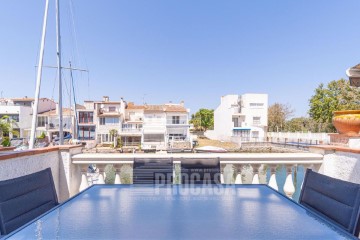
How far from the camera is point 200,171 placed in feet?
7.45

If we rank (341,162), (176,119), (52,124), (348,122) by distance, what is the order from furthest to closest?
(176,119), (52,124), (348,122), (341,162)

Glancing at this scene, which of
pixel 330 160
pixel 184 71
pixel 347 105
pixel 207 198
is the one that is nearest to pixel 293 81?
pixel 347 105

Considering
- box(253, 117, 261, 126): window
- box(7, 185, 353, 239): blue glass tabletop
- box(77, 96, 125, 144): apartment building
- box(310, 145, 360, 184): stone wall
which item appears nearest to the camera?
box(7, 185, 353, 239): blue glass tabletop

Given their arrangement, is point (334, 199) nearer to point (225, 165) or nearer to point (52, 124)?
point (225, 165)

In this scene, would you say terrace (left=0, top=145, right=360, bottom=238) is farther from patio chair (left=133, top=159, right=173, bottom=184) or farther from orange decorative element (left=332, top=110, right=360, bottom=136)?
orange decorative element (left=332, top=110, right=360, bottom=136)

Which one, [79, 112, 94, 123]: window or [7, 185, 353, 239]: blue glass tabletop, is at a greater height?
[79, 112, 94, 123]: window

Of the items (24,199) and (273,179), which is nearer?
(24,199)

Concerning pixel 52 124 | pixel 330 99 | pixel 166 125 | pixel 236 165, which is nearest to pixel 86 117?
pixel 52 124

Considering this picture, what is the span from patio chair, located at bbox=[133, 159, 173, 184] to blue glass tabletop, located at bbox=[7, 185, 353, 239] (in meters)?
0.29

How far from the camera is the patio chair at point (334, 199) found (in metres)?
1.19

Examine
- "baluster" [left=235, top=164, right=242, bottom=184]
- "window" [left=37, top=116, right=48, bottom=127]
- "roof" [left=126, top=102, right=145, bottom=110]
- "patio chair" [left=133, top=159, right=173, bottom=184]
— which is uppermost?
"roof" [left=126, top=102, right=145, bottom=110]

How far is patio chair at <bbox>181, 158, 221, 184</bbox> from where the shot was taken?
2246 millimetres

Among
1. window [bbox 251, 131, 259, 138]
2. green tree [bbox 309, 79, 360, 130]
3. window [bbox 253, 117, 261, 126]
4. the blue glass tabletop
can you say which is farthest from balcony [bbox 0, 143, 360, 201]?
window [bbox 253, 117, 261, 126]

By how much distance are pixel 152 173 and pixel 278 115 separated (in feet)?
140
